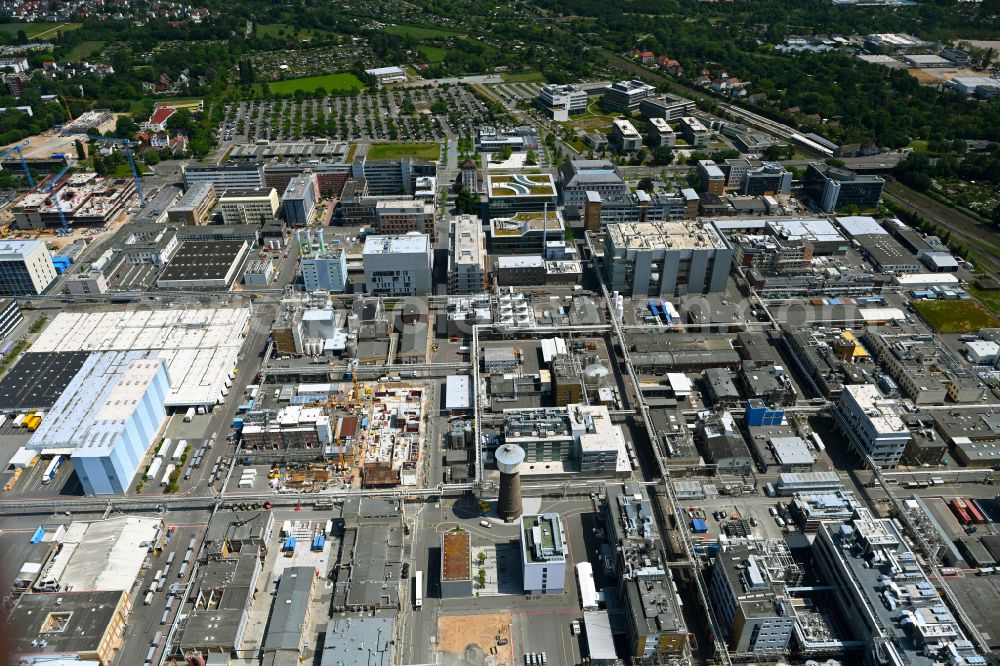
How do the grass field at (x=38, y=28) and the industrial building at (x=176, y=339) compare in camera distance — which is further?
the grass field at (x=38, y=28)

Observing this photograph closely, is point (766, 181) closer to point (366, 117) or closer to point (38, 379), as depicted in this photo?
point (366, 117)

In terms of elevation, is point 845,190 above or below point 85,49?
below

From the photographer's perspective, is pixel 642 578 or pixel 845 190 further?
pixel 845 190

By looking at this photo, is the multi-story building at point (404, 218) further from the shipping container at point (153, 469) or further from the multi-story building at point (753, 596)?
the multi-story building at point (753, 596)

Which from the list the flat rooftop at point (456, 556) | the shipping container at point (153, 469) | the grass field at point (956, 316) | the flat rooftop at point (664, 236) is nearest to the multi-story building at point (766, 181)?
the flat rooftop at point (664, 236)

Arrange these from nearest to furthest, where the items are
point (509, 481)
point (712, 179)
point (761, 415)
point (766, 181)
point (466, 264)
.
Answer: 1. point (509, 481)
2. point (761, 415)
3. point (466, 264)
4. point (712, 179)
5. point (766, 181)

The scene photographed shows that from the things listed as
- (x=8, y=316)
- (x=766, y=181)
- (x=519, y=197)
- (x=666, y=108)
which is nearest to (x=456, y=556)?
(x=519, y=197)
